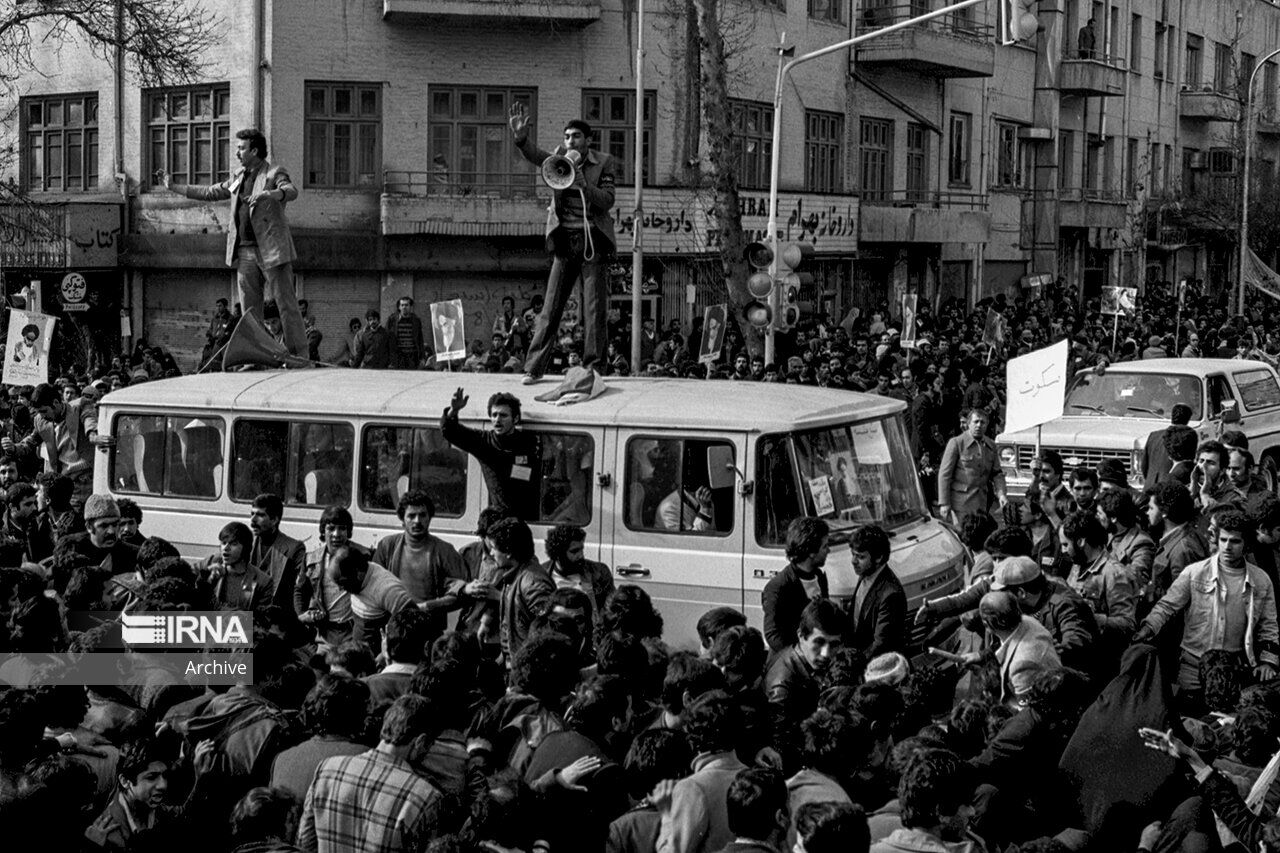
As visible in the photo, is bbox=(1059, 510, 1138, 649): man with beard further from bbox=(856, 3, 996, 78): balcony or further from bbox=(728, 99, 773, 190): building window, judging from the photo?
bbox=(856, 3, 996, 78): balcony

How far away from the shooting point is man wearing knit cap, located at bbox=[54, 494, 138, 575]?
8797mm

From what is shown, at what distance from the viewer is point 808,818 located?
4453mm

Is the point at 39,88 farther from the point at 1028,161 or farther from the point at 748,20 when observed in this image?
the point at 1028,161

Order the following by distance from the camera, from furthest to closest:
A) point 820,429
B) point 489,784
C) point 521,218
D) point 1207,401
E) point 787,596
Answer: point 521,218 < point 1207,401 < point 820,429 < point 787,596 < point 489,784

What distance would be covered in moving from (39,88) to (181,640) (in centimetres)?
2383

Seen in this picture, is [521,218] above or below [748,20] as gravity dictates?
below

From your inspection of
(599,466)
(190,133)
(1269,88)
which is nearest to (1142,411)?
(599,466)

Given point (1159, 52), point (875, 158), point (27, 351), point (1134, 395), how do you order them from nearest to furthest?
point (27, 351) → point (1134, 395) → point (875, 158) → point (1159, 52)

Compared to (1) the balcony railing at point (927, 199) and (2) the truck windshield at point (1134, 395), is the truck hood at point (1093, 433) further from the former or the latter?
(1) the balcony railing at point (927, 199)

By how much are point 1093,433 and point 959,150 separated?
23.4 m

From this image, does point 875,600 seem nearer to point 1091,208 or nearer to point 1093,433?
point 1093,433

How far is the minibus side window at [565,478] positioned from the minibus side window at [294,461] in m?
1.28

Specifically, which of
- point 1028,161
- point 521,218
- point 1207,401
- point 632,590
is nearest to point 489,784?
point 632,590

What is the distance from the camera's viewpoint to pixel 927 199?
3622 cm
